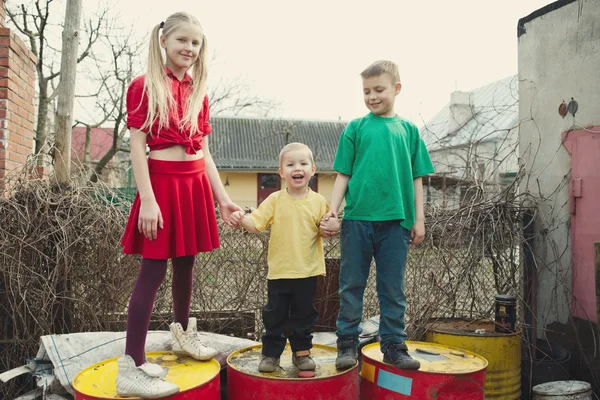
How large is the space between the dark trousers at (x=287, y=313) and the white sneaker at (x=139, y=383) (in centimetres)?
60

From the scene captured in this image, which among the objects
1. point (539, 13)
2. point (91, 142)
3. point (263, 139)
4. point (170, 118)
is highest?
point (263, 139)

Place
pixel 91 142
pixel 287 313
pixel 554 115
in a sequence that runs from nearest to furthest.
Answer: pixel 287 313 < pixel 554 115 < pixel 91 142

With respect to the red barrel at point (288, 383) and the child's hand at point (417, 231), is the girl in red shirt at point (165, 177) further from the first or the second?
the child's hand at point (417, 231)

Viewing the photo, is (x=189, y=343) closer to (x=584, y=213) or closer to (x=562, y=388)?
(x=562, y=388)

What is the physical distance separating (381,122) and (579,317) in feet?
7.62

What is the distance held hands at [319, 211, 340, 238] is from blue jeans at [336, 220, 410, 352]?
210 millimetres

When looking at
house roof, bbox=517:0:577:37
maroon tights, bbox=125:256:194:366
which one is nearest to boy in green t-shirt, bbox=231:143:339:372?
maroon tights, bbox=125:256:194:366

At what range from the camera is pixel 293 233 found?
2760mm

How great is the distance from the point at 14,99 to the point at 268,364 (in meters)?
3.63

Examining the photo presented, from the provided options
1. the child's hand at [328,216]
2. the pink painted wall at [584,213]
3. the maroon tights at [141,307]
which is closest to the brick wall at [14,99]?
the maroon tights at [141,307]

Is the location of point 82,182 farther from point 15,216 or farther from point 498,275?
point 498,275

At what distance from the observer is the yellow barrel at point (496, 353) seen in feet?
11.4

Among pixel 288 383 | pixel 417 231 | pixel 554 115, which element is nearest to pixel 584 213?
pixel 554 115

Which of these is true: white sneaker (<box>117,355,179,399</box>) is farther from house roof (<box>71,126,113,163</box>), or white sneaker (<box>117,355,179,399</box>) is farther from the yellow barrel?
house roof (<box>71,126,113,163</box>)
